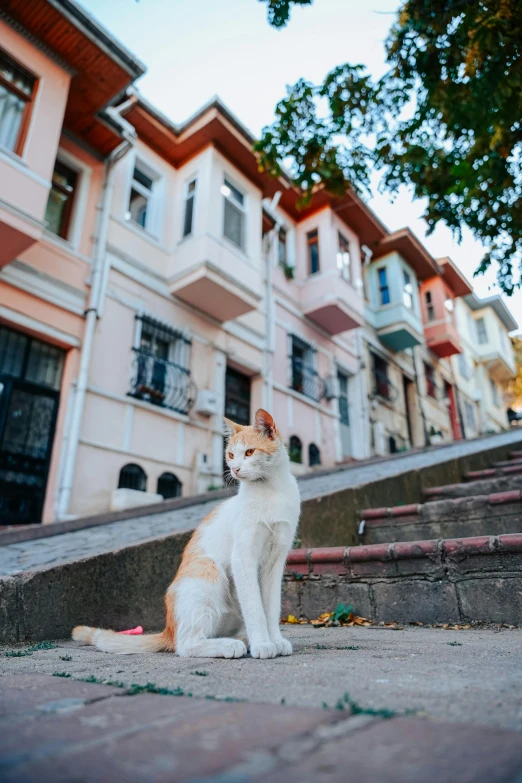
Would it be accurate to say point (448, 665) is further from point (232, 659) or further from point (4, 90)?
point (4, 90)

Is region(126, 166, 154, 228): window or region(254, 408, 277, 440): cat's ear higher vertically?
region(126, 166, 154, 228): window

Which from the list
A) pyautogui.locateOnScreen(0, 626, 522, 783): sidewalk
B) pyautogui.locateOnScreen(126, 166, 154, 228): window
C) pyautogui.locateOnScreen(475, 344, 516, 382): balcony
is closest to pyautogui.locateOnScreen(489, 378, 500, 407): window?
pyautogui.locateOnScreen(475, 344, 516, 382): balcony

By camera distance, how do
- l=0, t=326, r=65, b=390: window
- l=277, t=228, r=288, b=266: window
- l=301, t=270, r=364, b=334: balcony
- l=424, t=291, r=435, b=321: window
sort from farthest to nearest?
l=424, t=291, r=435, b=321: window
l=277, t=228, r=288, b=266: window
l=301, t=270, r=364, b=334: balcony
l=0, t=326, r=65, b=390: window

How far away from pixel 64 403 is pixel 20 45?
609 cm

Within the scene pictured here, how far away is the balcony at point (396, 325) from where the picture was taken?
17.3 m

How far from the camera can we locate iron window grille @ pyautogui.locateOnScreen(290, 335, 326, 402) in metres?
13.8

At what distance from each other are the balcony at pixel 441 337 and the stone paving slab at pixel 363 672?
63.2ft

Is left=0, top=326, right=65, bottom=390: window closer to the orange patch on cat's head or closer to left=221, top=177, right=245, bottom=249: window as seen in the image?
left=221, top=177, right=245, bottom=249: window

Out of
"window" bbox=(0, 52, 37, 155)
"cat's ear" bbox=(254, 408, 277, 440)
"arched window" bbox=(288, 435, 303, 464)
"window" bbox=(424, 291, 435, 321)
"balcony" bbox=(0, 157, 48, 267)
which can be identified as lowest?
"cat's ear" bbox=(254, 408, 277, 440)

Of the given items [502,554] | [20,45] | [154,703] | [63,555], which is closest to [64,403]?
[63,555]

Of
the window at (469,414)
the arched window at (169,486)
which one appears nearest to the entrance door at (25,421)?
the arched window at (169,486)

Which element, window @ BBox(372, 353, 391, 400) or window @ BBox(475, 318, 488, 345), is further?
window @ BBox(475, 318, 488, 345)

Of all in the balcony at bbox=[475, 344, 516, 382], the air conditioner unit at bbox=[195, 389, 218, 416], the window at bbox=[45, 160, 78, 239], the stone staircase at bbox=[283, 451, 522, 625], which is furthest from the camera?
the balcony at bbox=[475, 344, 516, 382]

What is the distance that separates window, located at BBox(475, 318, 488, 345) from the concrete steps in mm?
26259
